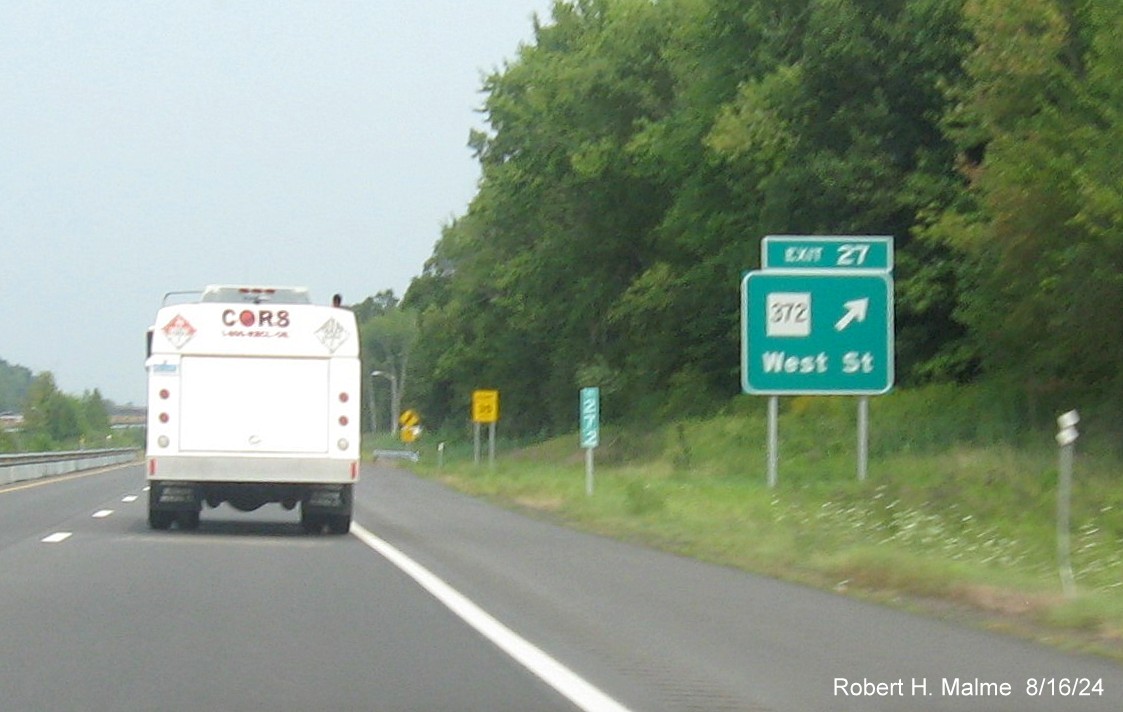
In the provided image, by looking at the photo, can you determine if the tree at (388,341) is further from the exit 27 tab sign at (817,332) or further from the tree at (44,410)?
the exit 27 tab sign at (817,332)

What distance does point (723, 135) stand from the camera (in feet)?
157

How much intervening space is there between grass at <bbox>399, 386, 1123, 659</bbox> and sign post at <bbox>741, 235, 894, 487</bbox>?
174 centimetres

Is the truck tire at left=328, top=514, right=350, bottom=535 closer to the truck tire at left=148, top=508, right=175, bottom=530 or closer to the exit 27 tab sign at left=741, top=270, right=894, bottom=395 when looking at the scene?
the truck tire at left=148, top=508, right=175, bottom=530

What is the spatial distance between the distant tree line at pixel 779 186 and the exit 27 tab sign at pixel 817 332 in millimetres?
10814

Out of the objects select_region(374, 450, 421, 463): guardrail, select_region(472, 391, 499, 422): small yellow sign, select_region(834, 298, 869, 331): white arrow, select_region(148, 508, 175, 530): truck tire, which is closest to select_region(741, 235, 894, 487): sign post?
select_region(834, 298, 869, 331): white arrow

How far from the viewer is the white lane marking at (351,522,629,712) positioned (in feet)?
30.7

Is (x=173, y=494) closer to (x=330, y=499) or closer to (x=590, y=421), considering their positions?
(x=330, y=499)

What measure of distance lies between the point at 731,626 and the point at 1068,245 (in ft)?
84.3

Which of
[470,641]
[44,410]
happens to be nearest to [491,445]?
[470,641]

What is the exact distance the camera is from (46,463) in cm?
5472

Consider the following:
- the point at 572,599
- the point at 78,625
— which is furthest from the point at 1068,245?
the point at 78,625

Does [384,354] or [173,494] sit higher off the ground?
[384,354]

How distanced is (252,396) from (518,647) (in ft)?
38.1

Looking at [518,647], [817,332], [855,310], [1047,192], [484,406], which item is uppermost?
[1047,192]
